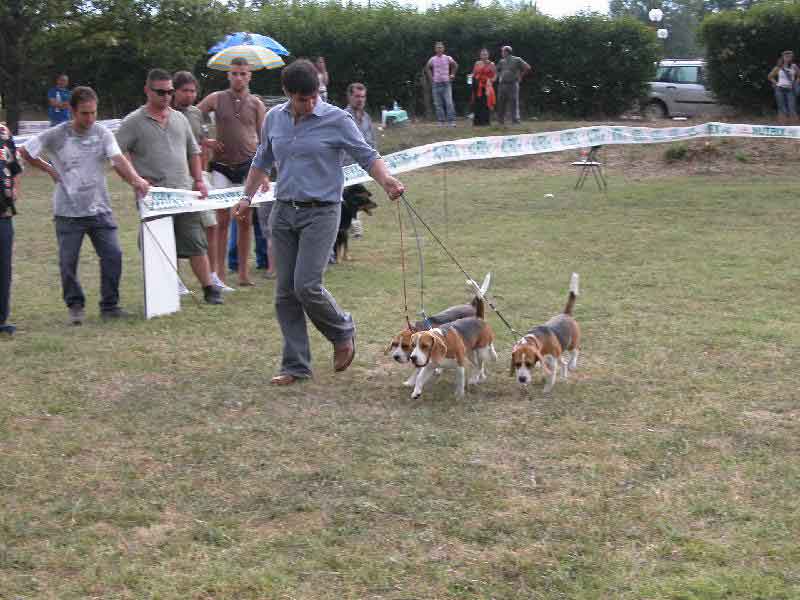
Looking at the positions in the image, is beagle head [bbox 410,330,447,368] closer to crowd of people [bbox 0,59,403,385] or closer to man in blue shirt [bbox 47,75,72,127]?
crowd of people [bbox 0,59,403,385]

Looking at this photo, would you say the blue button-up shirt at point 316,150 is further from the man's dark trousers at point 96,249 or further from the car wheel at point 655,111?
the car wheel at point 655,111

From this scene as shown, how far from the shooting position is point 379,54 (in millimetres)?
29484

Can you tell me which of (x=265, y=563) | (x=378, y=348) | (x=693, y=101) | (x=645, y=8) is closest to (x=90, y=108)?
(x=378, y=348)

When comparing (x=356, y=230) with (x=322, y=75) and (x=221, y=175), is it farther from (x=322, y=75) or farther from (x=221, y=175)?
(x=221, y=175)

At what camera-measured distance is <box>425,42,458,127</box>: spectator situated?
2527cm

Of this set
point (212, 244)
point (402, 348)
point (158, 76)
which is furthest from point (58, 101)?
point (402, 348)

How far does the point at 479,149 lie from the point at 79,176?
311 inches

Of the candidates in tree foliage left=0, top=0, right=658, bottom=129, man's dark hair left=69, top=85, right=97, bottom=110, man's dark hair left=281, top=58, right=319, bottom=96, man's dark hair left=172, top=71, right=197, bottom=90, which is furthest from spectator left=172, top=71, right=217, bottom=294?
tree foliage left=0, top=0, right=658, bottom=129

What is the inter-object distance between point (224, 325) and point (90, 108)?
1.98m

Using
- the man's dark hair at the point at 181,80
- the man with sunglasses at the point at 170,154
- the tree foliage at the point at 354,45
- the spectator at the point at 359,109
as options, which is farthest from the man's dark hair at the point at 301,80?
the tree foliage at the point at 354,45

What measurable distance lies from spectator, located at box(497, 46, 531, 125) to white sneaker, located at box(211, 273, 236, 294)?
53.6 feet

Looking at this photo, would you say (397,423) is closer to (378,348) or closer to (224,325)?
(378,348)

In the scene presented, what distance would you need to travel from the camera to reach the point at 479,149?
49.5ft

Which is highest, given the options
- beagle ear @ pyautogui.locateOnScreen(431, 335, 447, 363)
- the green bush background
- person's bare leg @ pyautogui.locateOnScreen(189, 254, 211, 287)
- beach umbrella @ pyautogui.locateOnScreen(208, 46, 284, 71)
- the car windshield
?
the green bush background
